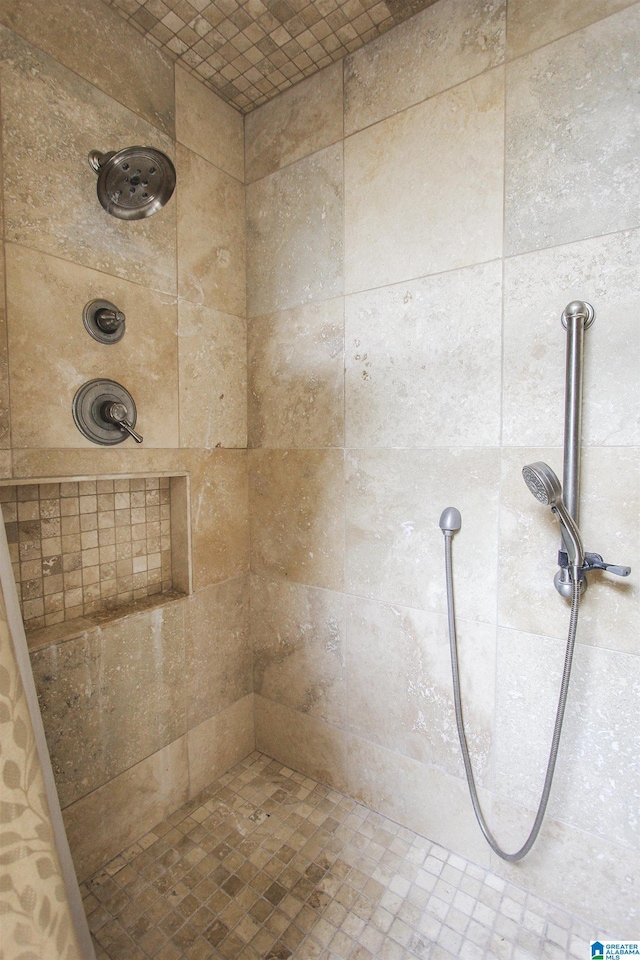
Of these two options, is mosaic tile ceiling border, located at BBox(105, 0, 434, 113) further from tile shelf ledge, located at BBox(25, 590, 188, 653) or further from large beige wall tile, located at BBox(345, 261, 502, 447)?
tile shelf ledge, located at BBox(25, 590, 188, 653)

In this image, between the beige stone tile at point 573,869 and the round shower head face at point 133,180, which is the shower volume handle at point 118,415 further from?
the beige stone tile at point 573,869

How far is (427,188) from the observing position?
122 centimetres

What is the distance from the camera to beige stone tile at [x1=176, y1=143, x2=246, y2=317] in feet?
4.61

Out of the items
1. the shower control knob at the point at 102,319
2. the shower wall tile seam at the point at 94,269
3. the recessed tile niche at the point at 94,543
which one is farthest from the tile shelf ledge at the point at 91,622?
the shower wall tile seam at the point at 94,269

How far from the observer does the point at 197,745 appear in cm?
150

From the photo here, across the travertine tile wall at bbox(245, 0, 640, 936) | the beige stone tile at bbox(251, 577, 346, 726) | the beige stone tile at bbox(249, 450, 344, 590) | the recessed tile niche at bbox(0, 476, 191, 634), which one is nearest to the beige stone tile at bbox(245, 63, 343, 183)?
the travertine tile wall at bbox(245, 0, 640, 936)

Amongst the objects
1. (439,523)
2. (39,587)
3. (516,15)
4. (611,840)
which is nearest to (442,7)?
(516,15)

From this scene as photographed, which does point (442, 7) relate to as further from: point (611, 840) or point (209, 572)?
point (611, 840)

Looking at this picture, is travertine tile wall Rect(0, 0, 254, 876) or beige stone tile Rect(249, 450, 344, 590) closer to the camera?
travertine tile wall Rect(0, 0, 254, 876)

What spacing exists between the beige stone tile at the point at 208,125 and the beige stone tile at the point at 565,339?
1.04 metres

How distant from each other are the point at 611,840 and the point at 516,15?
192 centimetres

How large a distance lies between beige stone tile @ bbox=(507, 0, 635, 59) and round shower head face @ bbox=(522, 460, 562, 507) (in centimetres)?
98

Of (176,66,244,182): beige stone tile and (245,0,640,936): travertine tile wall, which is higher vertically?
(176,66,244,182): beige stone tile

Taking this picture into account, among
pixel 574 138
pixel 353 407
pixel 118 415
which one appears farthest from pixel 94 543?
pixel 574 138
